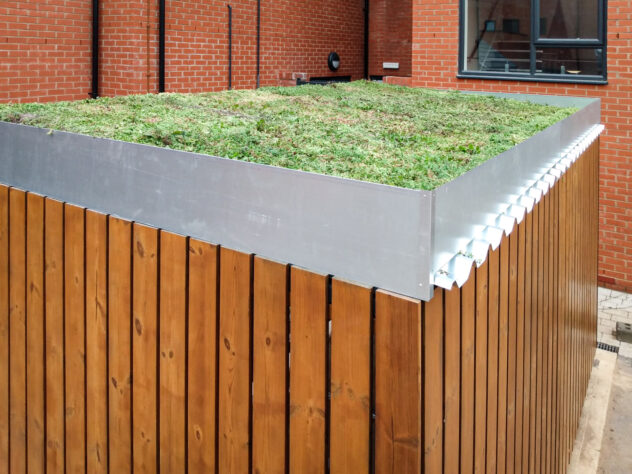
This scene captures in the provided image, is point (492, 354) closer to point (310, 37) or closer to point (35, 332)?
point (35, 332)

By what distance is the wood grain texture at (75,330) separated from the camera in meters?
2.43

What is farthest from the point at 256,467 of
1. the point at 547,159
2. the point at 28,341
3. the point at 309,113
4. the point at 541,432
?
the point at 309,113

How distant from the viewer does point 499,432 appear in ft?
7.66

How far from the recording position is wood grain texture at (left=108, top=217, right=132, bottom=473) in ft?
7.38

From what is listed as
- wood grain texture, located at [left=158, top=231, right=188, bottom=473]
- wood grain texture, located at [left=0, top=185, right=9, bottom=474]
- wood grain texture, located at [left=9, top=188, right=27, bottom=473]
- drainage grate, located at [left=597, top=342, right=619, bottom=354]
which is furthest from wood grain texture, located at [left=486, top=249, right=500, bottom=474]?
drainage grate, located at [left=597, top=342, right=619, bottom=354]

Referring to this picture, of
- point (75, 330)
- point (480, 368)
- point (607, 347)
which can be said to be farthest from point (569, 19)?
point (75, 330)

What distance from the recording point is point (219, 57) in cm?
934

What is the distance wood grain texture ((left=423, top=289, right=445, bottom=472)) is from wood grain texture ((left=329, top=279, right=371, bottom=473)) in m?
0.15

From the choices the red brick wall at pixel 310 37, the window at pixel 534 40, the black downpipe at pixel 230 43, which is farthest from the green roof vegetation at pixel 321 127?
the red brick wall at pixel 310 37

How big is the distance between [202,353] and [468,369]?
852 mm

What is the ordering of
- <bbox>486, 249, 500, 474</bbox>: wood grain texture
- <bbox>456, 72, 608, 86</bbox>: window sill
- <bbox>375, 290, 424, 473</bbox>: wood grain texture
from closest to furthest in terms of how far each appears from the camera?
<bbox>375, 290, 424, 473</bbox>: wood grain texture, <bbox>486, 249, 500, 474</bbox>: wood grain texture, <bbox>456, 72, 608, 86</bbox>: window sill

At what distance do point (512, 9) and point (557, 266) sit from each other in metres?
5.71

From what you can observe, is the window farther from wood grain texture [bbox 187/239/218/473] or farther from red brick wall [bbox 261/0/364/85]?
wood grain texture [bbox 187/239/218/473]

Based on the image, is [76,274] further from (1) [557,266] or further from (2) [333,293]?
(1) [557,266]
